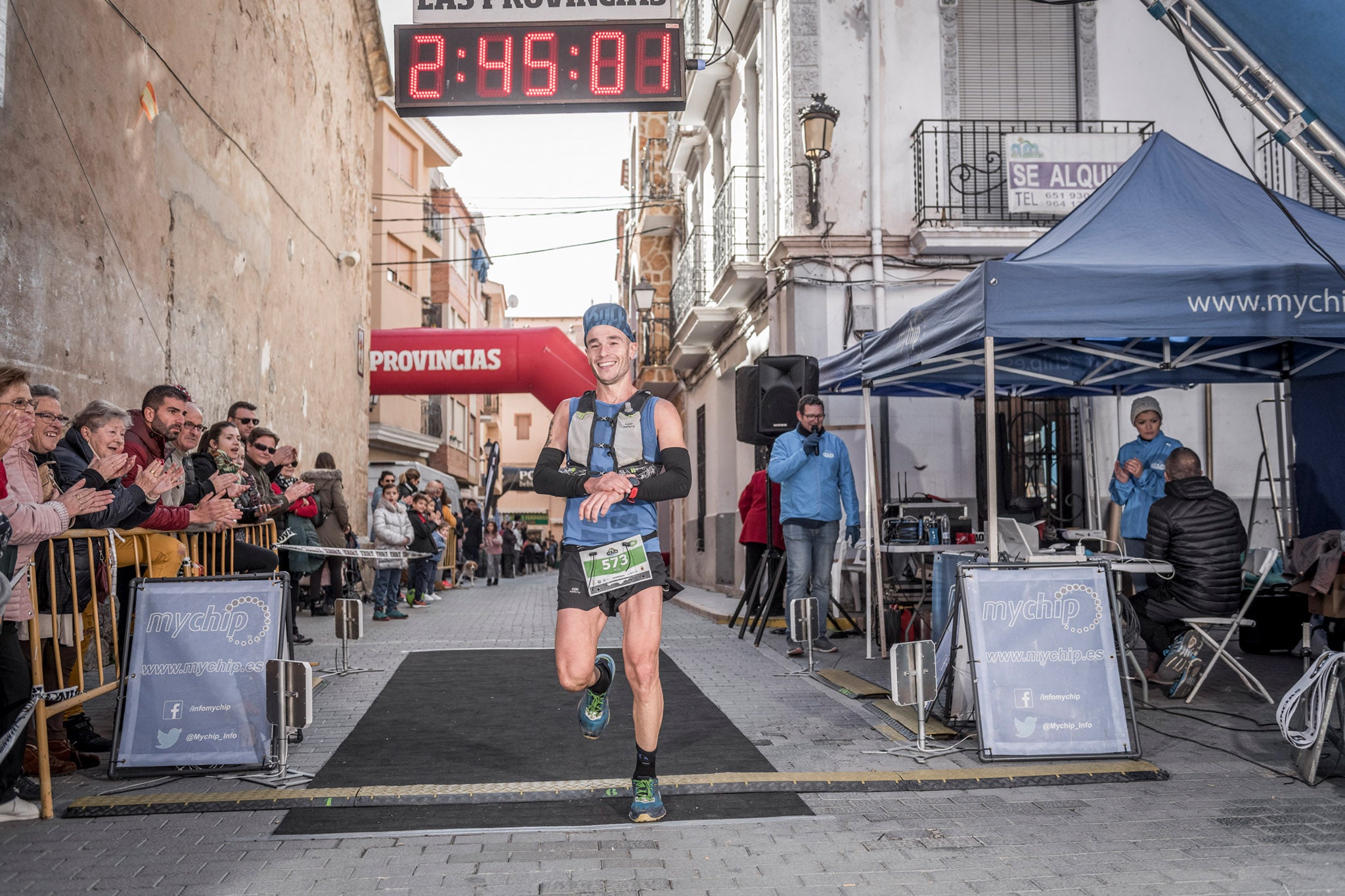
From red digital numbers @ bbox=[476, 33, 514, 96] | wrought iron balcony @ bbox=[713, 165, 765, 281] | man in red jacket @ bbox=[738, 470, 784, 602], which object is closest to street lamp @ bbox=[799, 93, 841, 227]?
wrought iron balcony @ bbox=[713, 165, 765, 281]

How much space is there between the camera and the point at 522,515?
235ft

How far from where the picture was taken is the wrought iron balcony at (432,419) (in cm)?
3850

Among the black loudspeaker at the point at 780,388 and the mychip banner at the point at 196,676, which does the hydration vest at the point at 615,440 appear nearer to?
the mychip banner at the point at 196,676

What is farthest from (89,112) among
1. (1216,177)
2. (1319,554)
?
(1319,554)

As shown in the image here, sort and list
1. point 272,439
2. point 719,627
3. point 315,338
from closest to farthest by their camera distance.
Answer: point 272,439 < point 719,627 < point 315,338

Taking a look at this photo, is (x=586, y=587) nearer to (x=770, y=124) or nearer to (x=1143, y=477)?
(x=1143, y=477)

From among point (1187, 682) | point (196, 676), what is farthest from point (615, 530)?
point (1187, 682)

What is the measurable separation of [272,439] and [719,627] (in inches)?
215

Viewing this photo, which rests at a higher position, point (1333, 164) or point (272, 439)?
point (1333, 164)

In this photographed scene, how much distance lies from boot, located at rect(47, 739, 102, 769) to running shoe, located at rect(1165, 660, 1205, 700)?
19.7 feet

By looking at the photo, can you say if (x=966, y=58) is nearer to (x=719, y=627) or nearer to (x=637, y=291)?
(x=719, y=627)

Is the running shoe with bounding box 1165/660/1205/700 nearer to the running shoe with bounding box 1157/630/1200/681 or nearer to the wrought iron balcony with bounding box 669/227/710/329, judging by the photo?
the running shoe with bounding box 1157/630/1200/681

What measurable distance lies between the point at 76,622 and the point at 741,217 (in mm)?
13289

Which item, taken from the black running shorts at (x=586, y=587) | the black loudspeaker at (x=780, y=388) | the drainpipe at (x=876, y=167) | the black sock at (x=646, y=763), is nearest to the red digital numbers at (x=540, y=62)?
the black loudspeaker at (x=780, y=388)
